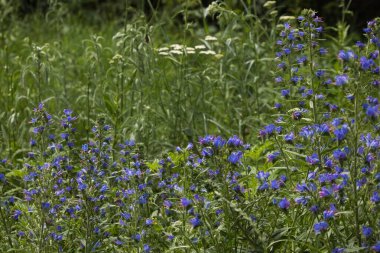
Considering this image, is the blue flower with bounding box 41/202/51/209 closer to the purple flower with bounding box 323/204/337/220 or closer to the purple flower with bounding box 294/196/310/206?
the purple flower with bounding box 294/196/310/206

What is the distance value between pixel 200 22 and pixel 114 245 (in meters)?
6.88

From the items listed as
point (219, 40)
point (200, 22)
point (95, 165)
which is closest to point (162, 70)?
point (219, 40)

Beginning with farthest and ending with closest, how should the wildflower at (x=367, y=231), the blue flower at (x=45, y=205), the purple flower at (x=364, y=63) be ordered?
the blue flower at (x=45, y=205)
the purple flower at (x=364, y=63)
the wildflower at (x=367, y=231)

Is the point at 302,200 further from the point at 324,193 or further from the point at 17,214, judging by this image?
the point at 17,214

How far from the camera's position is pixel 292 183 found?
3410 mm

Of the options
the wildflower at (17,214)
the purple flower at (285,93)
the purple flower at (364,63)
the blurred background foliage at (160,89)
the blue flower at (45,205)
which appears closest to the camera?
the purple flower at (364,63)

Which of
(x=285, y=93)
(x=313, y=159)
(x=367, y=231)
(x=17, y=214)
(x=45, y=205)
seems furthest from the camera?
(x=285, y=93)

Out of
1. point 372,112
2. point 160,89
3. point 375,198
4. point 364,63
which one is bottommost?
point 160,89

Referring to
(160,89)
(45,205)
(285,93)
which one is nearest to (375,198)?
(285,93)

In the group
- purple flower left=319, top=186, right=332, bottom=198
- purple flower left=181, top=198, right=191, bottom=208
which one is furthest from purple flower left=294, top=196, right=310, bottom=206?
purple flower left=181, top=198, right=191, bottom=208

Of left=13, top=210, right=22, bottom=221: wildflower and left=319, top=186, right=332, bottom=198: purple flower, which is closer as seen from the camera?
left=319, top=186, right=332, bottom=198: purple flower

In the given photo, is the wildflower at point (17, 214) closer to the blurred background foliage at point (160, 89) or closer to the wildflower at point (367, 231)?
the blurred background foliage at point (160, 89)

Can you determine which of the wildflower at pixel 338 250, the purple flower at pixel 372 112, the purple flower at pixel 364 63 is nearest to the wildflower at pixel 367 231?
the wildflower at pixel 338 250

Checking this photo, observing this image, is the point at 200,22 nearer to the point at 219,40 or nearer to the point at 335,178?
the point at 219,40
